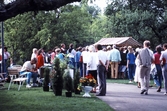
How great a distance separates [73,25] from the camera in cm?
4069

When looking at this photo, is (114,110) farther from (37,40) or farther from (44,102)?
(37,40)

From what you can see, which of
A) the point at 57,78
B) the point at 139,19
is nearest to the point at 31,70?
the point at 57,78

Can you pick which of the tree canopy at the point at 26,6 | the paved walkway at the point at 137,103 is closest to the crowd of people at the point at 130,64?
the paved walkway at the point at 137,103

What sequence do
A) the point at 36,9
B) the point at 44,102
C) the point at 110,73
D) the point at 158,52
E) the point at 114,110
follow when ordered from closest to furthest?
the point at 36,9, the point at 114,110, the point at 44,102, the point at 158,52, the point at 110,73

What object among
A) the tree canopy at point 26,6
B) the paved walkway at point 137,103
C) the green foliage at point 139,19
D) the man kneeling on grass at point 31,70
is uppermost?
the green foliage at point 139,19

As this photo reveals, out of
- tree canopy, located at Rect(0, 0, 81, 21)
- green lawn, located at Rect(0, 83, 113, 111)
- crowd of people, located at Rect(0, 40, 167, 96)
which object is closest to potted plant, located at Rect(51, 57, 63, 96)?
green lawn, located at Rect(0, 83, 113, 111)

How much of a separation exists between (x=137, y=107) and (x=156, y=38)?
104ft

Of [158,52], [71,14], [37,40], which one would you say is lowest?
[158,52]

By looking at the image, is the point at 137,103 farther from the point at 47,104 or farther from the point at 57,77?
the point at 57,77

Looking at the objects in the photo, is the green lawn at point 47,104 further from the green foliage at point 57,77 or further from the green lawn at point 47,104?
the green foliage at point 57,77

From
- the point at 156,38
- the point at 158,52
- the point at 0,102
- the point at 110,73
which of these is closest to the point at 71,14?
the point at 156,38

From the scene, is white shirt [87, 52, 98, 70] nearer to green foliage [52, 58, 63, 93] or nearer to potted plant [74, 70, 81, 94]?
potted plant [74, 70, 81, 94]

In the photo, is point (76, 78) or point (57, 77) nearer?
point (57, 77)

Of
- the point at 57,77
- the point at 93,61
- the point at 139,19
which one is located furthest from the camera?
the point at 139,19
